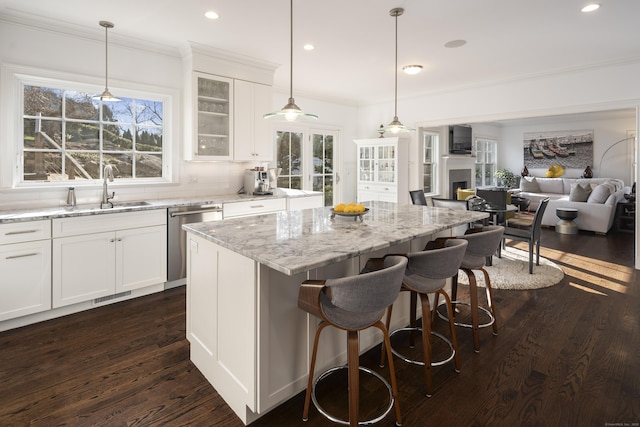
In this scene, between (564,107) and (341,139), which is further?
(341,139)

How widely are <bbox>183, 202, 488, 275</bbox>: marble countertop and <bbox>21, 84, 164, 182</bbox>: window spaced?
2.21 meters

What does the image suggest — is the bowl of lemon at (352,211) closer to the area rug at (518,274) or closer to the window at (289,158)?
the area rug at (518,274)

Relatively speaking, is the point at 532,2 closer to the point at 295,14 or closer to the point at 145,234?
the point at 295,14

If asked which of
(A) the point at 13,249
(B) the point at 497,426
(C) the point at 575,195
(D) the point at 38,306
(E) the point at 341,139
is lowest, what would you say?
(B) the point at 497,426

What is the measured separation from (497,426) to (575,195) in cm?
685

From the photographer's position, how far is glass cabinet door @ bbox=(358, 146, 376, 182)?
6938 millimetres

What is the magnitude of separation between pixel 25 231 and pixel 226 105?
2420 millimetres

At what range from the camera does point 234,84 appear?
14.6 ft

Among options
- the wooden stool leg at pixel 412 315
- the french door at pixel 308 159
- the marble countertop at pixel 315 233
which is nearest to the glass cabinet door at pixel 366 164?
the french door at pixel 308 159

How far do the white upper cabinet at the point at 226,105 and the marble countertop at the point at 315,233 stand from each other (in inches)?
74.5

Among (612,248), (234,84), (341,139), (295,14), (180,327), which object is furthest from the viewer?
(341,139)

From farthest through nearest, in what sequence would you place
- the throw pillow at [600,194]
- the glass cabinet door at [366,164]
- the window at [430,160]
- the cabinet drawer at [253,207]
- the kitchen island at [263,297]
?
1. the window at [430,160]
2. the glass cabinet door at [366,164]
3. the throw pillow at [600,194]
4. the cabinet drawer at [253,207]
5. the kitchen island at [263,297]

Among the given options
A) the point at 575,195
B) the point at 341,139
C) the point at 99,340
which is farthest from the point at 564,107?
the point at 99,340

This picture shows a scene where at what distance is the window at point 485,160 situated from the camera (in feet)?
34.1
